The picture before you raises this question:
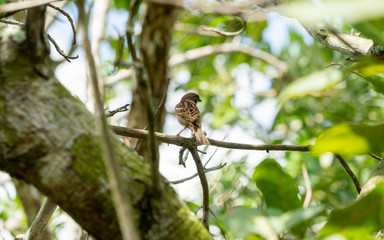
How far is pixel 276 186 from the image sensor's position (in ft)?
3.74

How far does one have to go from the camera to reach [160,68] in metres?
5.68

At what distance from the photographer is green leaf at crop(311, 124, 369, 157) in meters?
0.81

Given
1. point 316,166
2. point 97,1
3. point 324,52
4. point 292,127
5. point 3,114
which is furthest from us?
point 292,127

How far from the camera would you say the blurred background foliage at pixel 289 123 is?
88cm

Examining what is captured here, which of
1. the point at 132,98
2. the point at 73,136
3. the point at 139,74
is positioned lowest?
the point at 132,98

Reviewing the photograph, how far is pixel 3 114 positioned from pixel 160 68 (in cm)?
455

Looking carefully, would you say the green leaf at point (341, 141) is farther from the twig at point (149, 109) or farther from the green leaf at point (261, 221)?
the twig at point (149, 109)

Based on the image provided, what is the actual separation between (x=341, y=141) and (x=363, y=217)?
208 millimetres

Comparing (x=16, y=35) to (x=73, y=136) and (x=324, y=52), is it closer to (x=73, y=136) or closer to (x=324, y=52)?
(x=73, y=136)

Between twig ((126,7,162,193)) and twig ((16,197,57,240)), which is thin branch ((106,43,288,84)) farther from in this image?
twig ((126,7,162,193))

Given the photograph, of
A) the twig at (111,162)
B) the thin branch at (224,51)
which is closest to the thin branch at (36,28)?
the twig at (111,162)

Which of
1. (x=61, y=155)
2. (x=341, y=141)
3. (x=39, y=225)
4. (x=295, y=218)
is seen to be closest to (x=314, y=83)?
(x=341, y=141)

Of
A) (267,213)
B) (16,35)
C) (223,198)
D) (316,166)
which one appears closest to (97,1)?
(223,198)

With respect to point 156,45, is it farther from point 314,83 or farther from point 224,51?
point 314,83
